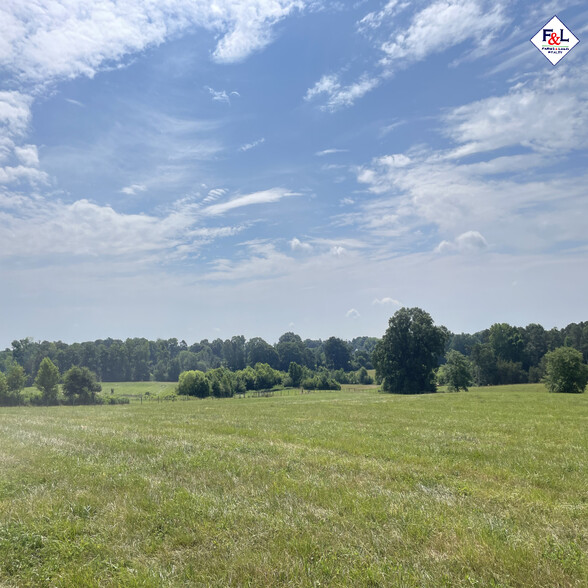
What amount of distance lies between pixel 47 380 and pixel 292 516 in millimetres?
89005

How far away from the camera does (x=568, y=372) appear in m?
63.1

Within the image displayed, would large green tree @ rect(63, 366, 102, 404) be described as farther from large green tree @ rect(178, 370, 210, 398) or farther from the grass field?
the grass field

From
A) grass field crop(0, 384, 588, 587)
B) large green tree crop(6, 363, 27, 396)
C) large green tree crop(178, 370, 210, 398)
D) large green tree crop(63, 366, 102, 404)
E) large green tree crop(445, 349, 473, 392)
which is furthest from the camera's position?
large green tree crop(178, 370, 210, 398)

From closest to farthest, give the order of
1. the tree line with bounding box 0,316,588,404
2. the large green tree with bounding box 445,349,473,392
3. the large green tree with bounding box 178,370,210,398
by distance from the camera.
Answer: the large green tree with bounding box 445,349,473,392, the tree line with bounding box 0,316,588,404, the large green tree with bounding box 178,370,210,398

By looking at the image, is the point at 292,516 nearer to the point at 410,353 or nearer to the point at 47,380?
the point at 410,353

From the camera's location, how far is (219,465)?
38.3ft

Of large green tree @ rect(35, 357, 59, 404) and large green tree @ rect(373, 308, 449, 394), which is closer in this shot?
large green tree @ rect(35, 357, 59, 404)

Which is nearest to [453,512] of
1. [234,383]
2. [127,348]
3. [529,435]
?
[529,435]

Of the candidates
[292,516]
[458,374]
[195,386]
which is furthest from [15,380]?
[458,374]

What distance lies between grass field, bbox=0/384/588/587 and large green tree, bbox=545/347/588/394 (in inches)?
2355


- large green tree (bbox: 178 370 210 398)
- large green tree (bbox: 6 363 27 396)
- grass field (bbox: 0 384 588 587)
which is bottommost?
large green tree (bbox: 178 370 210 398)

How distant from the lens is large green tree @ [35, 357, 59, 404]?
78.5m

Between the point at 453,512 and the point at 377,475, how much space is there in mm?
3156

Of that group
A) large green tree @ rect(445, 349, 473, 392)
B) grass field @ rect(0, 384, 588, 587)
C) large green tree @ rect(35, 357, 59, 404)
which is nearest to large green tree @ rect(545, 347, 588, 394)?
large green tree @ rect(445, 349, 473, 392)
